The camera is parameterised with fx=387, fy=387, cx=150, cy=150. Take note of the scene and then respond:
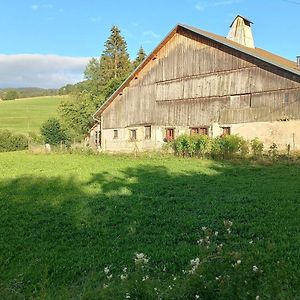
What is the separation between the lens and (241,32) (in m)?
33.0

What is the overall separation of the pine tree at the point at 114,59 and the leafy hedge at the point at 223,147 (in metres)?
29.3

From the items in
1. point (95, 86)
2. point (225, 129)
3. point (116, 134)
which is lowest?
point (116, 134)

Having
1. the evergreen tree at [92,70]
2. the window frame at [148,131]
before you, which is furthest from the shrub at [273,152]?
the evergreen tree at [92,70]

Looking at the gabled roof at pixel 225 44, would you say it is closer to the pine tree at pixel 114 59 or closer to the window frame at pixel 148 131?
the window frame at pixel 148 131

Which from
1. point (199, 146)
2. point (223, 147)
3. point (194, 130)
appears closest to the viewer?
point (223, 147)

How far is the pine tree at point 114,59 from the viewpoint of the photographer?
4997cm

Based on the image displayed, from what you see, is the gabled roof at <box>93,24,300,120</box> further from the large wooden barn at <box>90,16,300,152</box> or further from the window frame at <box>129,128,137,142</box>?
the window frame at <box>129,128,137,142</box>

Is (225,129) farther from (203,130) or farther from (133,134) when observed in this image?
→ (133,134)

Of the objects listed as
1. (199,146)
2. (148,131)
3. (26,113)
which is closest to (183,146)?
(199,146)

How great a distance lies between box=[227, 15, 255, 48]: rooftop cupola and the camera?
32969 mm

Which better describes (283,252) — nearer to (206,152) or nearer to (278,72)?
(206,152)

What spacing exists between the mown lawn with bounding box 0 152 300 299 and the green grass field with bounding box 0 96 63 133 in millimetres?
51268

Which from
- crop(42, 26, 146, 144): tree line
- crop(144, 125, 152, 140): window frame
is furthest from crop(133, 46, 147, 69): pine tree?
crop(144, 125, 152, 140): window frame

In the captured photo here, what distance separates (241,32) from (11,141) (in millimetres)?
26611
